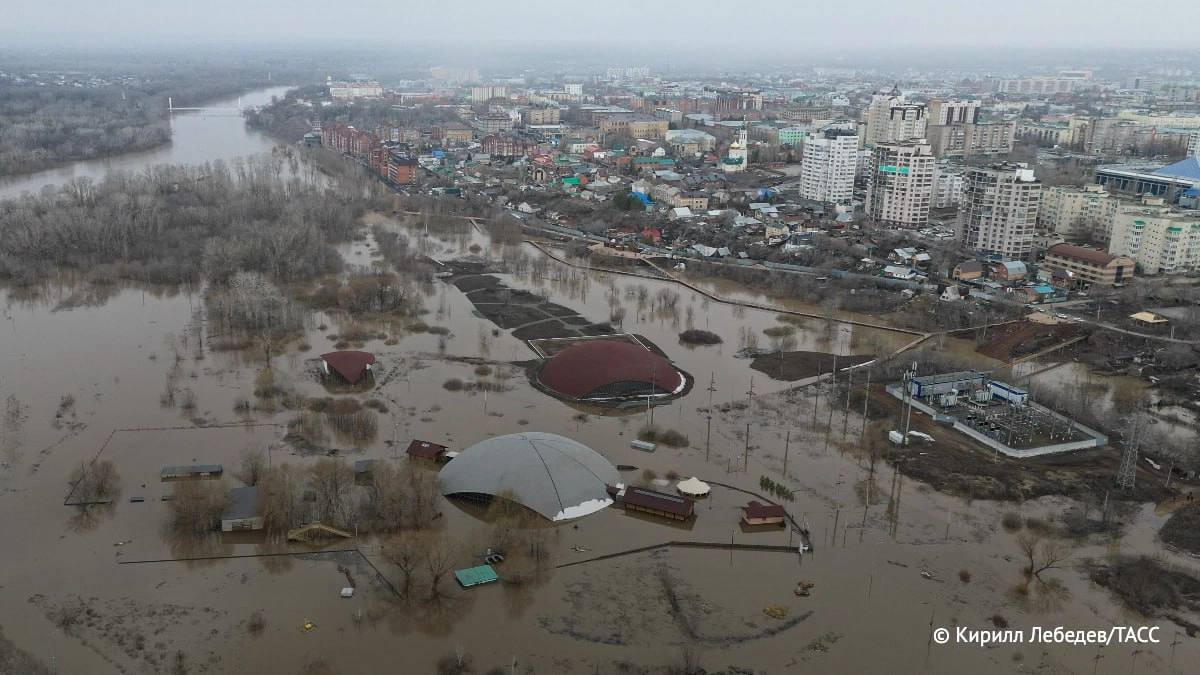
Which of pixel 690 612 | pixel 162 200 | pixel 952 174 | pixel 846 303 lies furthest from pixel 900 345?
pixel 162 200

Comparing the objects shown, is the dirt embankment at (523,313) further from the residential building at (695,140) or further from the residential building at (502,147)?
the residential building at (695,140)

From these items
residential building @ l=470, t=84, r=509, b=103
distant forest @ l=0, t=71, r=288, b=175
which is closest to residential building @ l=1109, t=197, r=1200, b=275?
distant forest @ l=0, t=71, r=288, b=175

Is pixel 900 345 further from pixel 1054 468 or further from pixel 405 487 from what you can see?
pixel 405 487

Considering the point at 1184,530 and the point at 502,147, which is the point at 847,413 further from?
the point at 502,147

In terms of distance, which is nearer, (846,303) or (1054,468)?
(1054,468)

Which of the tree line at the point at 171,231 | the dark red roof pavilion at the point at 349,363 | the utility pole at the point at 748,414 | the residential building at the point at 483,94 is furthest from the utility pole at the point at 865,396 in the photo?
the residential building at the point at 483,94

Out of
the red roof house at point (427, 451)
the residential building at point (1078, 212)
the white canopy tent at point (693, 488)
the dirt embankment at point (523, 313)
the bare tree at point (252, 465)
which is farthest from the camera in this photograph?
the residential building at point (1078, 212)
